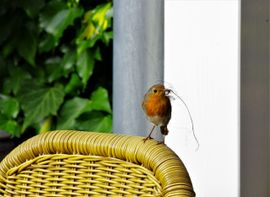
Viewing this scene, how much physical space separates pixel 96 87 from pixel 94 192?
1.52m

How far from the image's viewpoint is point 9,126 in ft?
8.79

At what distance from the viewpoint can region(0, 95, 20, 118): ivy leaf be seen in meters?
2.68

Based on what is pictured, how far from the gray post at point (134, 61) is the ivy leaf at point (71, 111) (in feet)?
3.30

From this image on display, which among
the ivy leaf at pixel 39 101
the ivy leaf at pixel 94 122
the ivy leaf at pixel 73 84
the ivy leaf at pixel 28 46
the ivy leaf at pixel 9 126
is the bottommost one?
the ivy leaf at pixel 9 126

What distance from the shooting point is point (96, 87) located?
2645mm

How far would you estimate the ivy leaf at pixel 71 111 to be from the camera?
255 cm

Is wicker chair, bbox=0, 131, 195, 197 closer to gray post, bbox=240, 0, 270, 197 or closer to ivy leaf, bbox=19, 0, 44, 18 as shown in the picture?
gray post, bbox=240, 0, 270, 197

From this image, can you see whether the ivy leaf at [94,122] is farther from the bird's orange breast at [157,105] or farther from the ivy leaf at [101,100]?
the bird's orange breast at [157,105]

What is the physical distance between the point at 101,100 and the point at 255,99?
1.13m

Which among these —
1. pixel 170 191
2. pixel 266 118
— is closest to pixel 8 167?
pixel 170 191

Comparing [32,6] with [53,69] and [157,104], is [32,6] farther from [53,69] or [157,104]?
[157,104]

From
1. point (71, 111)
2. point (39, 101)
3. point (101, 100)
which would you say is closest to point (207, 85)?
point (101, 100)

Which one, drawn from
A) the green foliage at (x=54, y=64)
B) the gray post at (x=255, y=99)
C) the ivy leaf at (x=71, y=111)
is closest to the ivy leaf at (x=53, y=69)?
the green foliage at (x=54, y=64)

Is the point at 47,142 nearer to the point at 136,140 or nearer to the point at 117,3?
the point at 136,140
